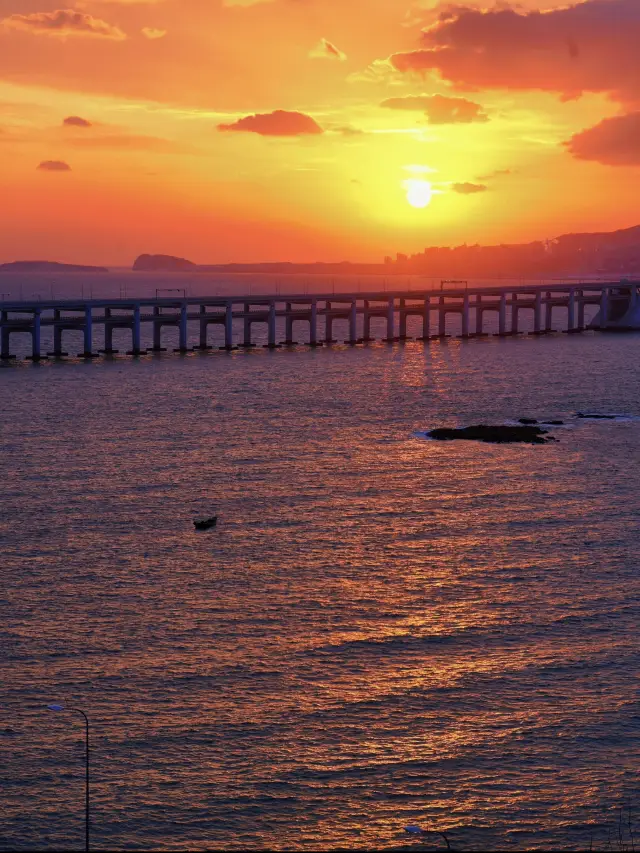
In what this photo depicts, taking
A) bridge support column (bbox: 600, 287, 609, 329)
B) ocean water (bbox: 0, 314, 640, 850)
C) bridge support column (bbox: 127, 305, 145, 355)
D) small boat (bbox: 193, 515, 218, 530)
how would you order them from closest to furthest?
1. ocean water (bbox: 0, 314, 640, 850)
2. small boat (bbox: 193, 515, 218, 530)
3. bridge support column (bbox: 127, 305, 145, 355)
4. bridge support column (bbox: 600, 287, 609, 329)

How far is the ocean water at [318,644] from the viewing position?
2277cm

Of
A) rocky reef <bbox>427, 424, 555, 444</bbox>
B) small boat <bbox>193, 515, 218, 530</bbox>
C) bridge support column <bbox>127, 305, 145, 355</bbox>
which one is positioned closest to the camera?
small boat <bbox>193, 515, 218, 530</bbox>

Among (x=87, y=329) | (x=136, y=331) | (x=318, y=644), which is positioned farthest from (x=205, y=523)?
(x=136, y=331)

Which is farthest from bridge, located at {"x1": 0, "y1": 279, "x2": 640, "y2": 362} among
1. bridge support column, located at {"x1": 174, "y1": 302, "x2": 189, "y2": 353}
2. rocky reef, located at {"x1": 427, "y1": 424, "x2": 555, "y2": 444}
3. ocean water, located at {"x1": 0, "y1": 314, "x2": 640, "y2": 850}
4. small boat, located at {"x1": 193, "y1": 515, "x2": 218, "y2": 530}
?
small boat, located at {"x1": 193, "y1": 515, "x2": 218, "y2": 530}

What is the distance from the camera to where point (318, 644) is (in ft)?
100

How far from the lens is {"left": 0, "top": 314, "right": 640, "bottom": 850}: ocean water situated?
74.7 ft

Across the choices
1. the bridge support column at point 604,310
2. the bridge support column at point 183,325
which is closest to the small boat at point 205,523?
the bridge support column at point 183,325

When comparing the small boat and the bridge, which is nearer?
the small boat

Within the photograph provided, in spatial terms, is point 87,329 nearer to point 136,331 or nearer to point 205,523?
point 136,331

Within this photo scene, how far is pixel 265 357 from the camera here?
12744 centimetres

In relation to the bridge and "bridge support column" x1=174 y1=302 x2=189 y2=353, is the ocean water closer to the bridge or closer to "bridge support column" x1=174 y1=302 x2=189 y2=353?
the bridge

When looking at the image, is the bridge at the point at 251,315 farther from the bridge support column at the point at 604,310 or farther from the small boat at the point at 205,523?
the small boat at the point at 205,523

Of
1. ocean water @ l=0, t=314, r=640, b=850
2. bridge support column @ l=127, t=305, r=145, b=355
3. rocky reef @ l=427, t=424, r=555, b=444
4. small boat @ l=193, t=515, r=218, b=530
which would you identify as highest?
bridge support column @ l=127, t=305, r=145, b=355

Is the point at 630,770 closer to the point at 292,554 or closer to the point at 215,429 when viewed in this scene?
the point at 292,554
